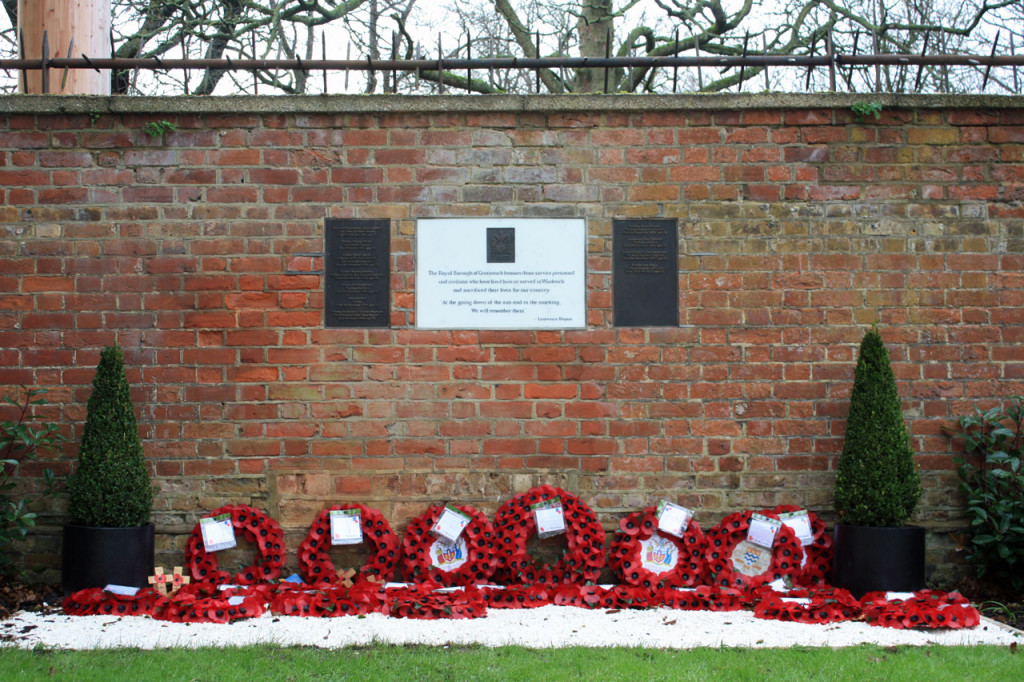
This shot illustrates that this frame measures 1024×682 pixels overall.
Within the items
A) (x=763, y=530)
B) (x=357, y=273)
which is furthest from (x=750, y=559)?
(x=357, y=273)

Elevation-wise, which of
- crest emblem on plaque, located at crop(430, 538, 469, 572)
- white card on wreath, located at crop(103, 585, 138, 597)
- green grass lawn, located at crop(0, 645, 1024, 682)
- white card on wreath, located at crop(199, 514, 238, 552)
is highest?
white card on wreath, located at crop(199, 514, 238, 552)

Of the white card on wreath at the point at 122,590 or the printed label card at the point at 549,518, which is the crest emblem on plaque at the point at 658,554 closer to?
the printed label card at the point at 549,518

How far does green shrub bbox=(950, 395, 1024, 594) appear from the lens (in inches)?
188

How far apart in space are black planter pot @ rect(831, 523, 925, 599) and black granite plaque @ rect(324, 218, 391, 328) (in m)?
2.93

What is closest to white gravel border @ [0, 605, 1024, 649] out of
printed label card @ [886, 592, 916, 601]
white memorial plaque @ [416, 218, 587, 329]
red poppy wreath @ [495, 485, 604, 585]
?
printed label card @ [886, 592, 916, 601]

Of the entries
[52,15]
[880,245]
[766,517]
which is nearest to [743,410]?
[766,517]

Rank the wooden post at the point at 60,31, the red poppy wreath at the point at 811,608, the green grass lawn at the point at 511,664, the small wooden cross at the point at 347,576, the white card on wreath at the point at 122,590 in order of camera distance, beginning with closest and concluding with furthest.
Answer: the green grass lawn at the point at 511,664
the red poppy wreath at the point at 811,608
the white card on wreath at the point at 122,590
the small wooden cross at the point at 347,576
the wooden post at the point at 60,31

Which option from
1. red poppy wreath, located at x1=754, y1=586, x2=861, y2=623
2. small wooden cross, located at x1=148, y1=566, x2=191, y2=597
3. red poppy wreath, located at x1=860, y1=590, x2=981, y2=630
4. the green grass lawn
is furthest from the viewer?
small wooden cross, located at x1=148, y1=566, x2=191, y2=597

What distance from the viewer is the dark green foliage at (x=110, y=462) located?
4680 millimetres

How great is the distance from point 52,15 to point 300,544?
13.3 feet

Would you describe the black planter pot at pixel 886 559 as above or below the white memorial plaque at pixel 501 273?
below

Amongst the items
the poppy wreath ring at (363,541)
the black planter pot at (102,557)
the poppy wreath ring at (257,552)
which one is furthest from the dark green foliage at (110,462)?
the poppy wreath ring at (363,541)

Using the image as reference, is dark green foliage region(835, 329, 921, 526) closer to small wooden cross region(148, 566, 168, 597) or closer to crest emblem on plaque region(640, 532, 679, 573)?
crest emblem on plaque region(640, 532, 679, 573)

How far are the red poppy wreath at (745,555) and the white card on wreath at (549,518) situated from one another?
0.88 metres
